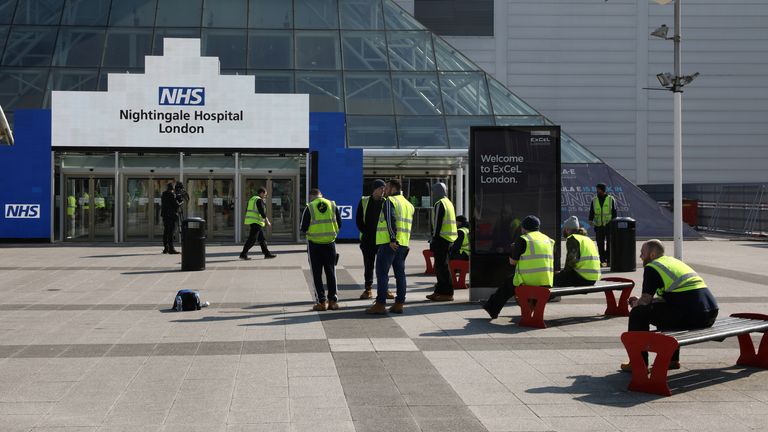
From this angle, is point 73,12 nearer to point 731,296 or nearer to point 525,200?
point 525,200

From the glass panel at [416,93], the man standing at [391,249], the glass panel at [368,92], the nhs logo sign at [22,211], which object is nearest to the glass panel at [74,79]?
the nhs logo sign at [22,211]

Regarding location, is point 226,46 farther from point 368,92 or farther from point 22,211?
point 22,211

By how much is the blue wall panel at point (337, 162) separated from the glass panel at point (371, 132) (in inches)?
32.9

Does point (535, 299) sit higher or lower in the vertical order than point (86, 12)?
lower

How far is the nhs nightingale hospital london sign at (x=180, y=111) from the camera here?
25422 mm

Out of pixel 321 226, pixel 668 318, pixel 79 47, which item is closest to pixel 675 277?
pixel 668 318

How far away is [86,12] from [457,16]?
1126 inches

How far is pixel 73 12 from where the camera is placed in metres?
29.9

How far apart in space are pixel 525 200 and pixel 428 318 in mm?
3013

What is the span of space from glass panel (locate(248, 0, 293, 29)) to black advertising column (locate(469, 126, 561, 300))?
18.6 meters

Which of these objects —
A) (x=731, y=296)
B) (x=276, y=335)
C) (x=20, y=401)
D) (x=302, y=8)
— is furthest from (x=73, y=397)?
(x=302, y=8)

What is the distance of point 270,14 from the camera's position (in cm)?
3044

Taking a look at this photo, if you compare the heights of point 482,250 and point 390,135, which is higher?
point 390,135

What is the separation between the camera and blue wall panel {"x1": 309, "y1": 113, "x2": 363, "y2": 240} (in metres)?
26.1
